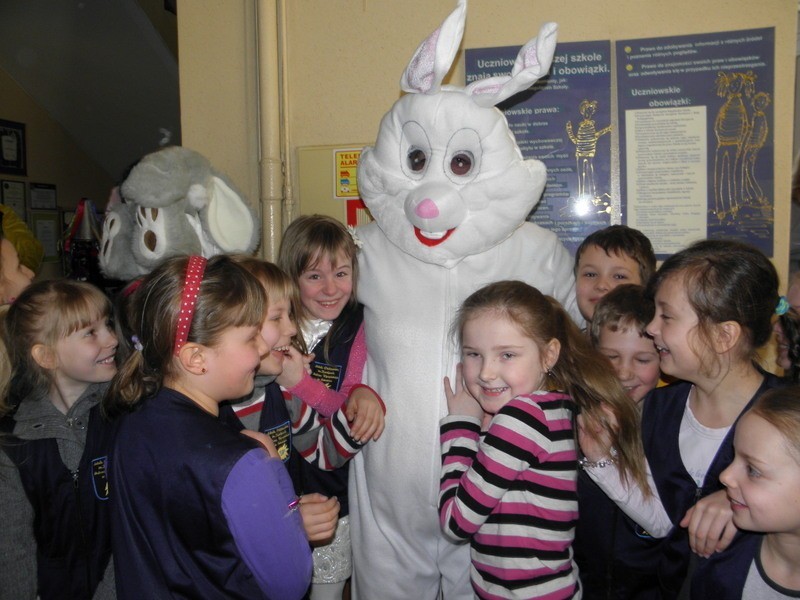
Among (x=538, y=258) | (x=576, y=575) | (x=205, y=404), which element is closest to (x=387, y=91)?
(x=538, y=258)

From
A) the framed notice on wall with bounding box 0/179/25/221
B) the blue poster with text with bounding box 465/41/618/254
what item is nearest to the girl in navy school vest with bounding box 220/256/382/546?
the blue poster with text with bounding box 465/41/618/254

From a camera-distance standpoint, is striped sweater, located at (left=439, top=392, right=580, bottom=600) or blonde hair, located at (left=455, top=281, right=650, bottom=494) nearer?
striped sweater, located at (left=439, top=392, right=580, bottom=600)

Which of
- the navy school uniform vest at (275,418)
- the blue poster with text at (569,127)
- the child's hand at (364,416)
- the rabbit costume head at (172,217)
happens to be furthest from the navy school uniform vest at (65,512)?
the blue poster with text at (569,127)

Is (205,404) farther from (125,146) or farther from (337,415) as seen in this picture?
(125,146)

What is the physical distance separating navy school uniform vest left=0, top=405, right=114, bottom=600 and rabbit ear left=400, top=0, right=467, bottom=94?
1.39 meters

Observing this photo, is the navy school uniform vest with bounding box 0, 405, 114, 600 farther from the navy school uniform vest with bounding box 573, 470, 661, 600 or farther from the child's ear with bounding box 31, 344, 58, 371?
the navy school uniform vest with bounding box 573, 470, 661, 600

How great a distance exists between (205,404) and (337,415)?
55cm

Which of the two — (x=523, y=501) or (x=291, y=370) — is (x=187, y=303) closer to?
(x=291, y=370)

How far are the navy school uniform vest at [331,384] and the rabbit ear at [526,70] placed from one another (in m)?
0.88

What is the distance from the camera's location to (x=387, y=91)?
2555 mm

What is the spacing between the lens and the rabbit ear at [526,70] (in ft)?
5.63

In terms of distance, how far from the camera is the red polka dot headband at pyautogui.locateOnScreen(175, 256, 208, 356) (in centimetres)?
126

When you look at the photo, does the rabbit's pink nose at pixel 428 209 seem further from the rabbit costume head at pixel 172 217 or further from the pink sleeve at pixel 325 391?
the rabbit costume head at pixel 172 217

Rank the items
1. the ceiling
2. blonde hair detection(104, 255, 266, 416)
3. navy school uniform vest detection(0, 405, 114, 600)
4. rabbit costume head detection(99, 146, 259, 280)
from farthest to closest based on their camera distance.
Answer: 1. the ceiling
2. rabbit costume head detection(99, 146, 259, 280)
3. navy school uniform vest detection(0, 405, 114, 600)
4. blonde hair detection(104, 255, 266, 416)
